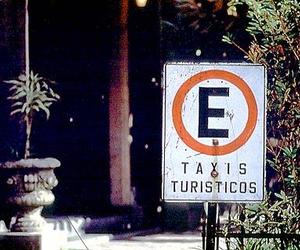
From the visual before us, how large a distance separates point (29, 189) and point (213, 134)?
7942mm

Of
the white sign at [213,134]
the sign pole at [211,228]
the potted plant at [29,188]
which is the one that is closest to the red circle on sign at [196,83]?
the white sign at [213,134]

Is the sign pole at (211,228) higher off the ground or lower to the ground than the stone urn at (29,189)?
higher

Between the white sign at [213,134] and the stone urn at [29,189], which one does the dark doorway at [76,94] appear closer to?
the stone urn at [29,189]

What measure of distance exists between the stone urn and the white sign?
25.2ft

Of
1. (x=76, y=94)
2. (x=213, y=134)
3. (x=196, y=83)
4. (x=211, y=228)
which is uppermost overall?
(x=76, y=94)

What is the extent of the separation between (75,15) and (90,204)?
286cm

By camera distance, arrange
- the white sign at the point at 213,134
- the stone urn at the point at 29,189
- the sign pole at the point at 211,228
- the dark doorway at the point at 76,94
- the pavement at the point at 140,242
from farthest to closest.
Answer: the dark doorway at the point at 76,94, the pavement at the point at 140,242, the stone urn at the point at 29,189, the sign pole at the point at 211,228, the white sign at the point at 213,134

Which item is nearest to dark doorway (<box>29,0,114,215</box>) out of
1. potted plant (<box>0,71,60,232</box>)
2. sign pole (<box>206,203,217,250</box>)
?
potted plant (<box>0,71,60,232</box>)

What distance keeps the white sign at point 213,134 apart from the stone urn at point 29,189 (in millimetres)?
7666

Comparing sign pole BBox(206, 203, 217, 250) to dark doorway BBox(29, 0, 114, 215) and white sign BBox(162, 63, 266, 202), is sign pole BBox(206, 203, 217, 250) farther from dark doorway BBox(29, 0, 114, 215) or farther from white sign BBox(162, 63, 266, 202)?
dark doorway BBox(29, 0, 114, 215)

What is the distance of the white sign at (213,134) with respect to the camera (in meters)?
3.96

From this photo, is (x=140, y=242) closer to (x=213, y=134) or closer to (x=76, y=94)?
(x=76, y=94)

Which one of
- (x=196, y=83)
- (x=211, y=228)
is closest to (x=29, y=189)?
(x=211, y=228)

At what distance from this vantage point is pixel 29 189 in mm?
11734
